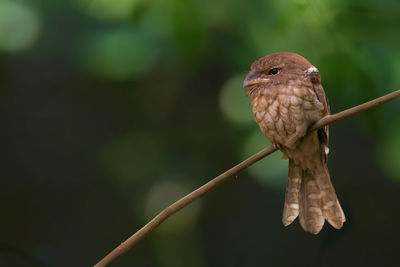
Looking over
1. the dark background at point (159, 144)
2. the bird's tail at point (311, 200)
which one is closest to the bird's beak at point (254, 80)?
the dark background at point (159, 144)

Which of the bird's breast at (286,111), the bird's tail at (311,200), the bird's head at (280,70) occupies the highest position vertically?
the bird's head at (280,70)

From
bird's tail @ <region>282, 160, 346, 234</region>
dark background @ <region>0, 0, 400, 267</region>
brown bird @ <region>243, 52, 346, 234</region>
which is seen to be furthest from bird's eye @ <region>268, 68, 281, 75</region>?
bird's tail @ <region>282, 160, 346, 234</region>

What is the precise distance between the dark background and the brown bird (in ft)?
0.72

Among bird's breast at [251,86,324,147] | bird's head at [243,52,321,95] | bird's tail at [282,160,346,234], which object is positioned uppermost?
bird's head at [243,52,321,95]

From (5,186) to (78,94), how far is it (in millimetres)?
784

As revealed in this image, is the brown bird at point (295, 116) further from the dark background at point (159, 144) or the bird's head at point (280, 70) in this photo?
the dark background at point (159, 144)

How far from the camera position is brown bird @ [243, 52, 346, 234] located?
2025mm

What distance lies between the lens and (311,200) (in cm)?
230

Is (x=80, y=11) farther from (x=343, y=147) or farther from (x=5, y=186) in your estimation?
(x=343, y=147)

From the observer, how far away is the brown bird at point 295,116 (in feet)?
6.64

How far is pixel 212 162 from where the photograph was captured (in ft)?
10.9

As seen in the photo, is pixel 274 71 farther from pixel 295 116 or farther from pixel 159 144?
pixel 159 144

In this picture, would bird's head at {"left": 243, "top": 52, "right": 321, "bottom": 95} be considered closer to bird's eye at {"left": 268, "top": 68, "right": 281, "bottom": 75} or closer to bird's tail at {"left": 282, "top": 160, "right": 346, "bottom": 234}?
bird's eye at {"left": 268, "top": 68, "right": 281, "bottom": 75}

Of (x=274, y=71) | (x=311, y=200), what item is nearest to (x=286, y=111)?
(x=274, y=71)
